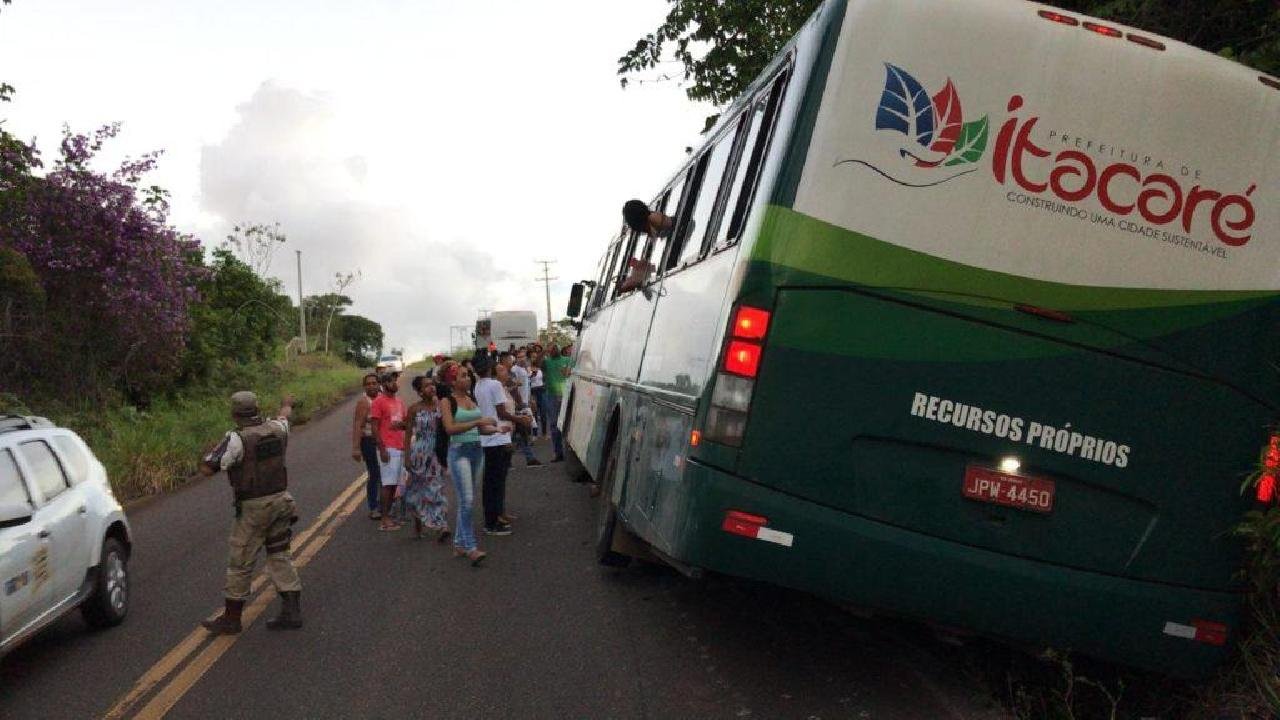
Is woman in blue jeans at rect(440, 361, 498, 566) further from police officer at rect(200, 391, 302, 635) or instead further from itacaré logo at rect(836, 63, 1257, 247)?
itacaré logo at rect(836, 63, 1257, 247)

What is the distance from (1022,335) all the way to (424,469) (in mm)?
7168

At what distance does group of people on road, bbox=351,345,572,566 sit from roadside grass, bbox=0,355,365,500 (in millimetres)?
5697

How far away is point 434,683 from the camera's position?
5660mm

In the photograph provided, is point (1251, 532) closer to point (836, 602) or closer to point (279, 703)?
point (836, 602)

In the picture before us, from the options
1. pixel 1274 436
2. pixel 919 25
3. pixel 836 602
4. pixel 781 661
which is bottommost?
pixel 781 661

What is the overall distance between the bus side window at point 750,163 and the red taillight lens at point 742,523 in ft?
4.52

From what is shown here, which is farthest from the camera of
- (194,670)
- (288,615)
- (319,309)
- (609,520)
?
(319,309)

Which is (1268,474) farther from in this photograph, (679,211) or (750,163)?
(679,211)

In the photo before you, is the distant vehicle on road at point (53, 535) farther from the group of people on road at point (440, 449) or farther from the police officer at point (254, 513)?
the group of people on road at point (440, 449)

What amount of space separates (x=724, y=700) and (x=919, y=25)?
11.5ft

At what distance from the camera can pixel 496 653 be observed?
619 cm

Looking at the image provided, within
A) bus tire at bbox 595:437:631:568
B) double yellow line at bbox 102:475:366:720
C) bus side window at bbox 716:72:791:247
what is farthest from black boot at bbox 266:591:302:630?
bus side window at bbox 716:72:791:247

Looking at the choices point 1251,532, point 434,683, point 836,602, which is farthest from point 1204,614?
point 434,683

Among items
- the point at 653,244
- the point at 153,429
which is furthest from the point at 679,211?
the point at 153,429
